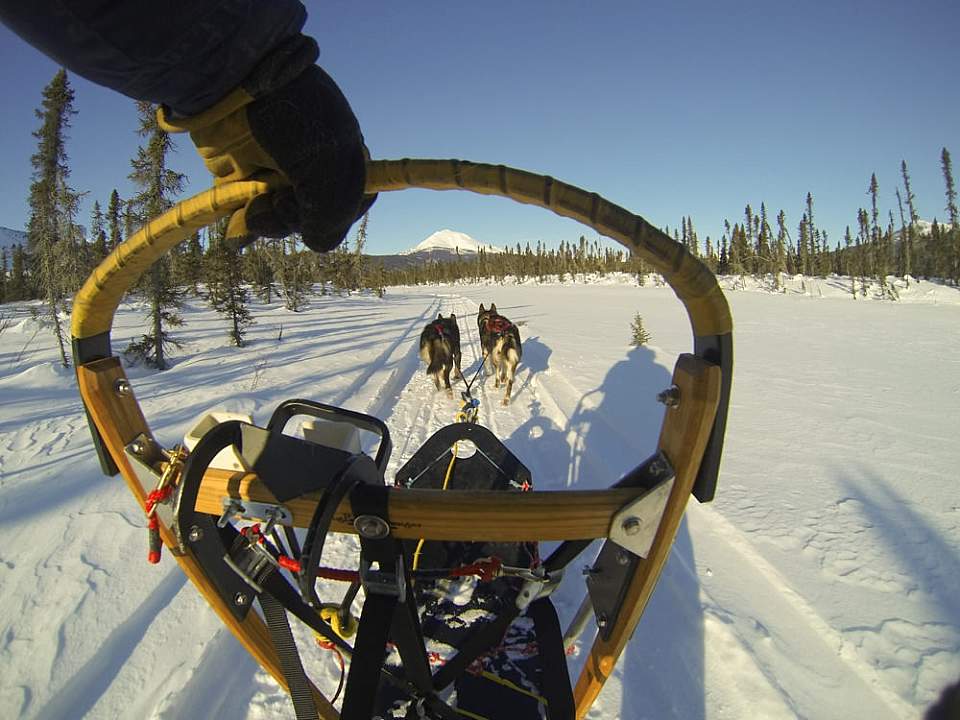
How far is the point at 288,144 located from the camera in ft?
2.78

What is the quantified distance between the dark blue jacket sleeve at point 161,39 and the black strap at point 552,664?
1.70 metres

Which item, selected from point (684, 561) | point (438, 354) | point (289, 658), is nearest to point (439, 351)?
point (438, 354)

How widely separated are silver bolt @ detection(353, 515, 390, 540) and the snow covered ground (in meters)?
1.59

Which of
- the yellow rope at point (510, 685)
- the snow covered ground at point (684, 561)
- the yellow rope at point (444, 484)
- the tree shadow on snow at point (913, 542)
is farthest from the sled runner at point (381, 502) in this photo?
the tree shadow on snow at point (913, 542)

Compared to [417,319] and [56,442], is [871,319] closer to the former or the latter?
[417,319]

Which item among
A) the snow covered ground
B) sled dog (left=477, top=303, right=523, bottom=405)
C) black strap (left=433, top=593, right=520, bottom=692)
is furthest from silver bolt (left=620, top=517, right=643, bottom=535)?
sled dog (left=477, top=303, right=523, bottom=405)

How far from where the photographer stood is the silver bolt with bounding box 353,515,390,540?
0.90 meters

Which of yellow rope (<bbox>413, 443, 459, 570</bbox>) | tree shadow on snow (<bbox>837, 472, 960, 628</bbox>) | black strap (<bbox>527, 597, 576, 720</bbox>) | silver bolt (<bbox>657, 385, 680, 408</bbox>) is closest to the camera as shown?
silver bolt (<bbox>657, 385, 680, 408</bbox>)

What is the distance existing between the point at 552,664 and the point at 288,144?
1.60 m

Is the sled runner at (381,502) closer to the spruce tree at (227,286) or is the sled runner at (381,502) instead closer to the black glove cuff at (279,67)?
the black glove cuff at (279,67)

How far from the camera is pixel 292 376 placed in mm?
7938

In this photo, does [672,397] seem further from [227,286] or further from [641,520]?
[227,286]

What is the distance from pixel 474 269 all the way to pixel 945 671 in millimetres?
99234

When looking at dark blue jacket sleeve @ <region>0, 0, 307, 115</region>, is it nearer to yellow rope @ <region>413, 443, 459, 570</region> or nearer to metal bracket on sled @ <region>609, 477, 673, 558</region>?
metal bracket on sled @ <region>609, 477, 673, 558</region>
